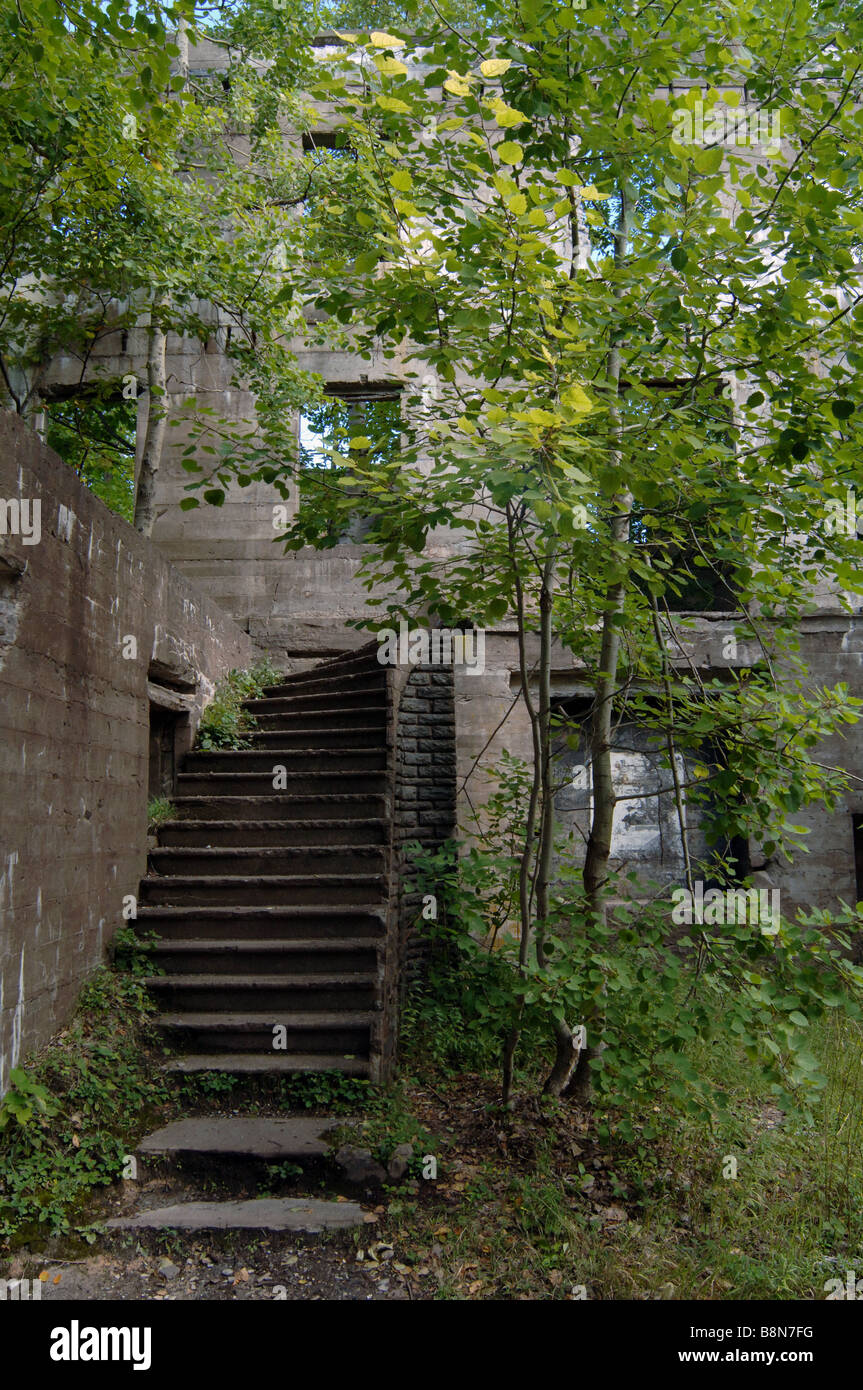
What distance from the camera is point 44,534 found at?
453cm

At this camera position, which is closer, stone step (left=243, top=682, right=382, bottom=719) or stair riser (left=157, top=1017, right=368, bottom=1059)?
stair riser (left=157, top=1017, right=368, bottom=1059)

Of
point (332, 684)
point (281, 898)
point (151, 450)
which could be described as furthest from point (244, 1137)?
point (151, 450)

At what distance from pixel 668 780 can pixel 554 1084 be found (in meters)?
4.48

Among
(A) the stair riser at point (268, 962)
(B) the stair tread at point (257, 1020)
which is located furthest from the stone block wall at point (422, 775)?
(B) the stair tread at point (257, 1020)

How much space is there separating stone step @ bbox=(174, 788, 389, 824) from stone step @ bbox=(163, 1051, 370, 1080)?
66.1 inches

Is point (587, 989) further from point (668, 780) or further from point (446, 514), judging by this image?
point (668, 780)

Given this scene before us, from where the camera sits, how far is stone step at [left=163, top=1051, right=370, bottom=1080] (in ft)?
15.9

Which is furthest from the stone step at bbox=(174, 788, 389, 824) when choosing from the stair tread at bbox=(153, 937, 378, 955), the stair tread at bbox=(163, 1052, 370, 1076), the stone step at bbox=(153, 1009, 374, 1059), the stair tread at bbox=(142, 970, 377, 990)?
the stair tread at bbox=(163, 1052, 370, 1076)

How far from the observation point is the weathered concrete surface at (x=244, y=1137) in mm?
4273

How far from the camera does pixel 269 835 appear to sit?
20.9 ft

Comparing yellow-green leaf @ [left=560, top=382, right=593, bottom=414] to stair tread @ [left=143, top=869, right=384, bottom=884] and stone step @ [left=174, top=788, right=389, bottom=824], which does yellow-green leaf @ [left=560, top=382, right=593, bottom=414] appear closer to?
stair tread @ [left=143, top=869, right=384, bottom=884]

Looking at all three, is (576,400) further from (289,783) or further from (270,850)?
(289,783)

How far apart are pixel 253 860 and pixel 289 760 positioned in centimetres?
104

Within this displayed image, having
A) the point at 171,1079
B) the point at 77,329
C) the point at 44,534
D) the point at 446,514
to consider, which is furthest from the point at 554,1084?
the point at 77,329
